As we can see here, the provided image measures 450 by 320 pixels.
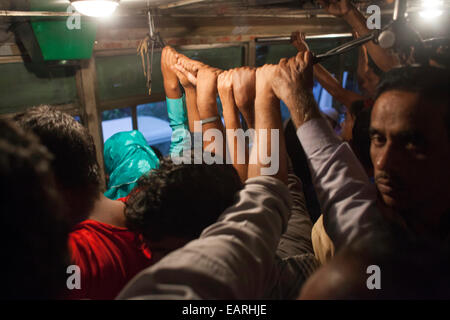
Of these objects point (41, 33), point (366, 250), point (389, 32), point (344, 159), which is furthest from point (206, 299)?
point (41, 33)

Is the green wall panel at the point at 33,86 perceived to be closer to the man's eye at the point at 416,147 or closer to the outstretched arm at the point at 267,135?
the outstretched arm at the point at 267,135

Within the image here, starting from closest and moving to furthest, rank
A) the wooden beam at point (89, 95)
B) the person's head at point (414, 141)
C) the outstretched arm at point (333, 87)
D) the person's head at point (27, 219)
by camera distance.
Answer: the person's head at point (27, 219)
the person's head at point (414, 141)
the outstretched arm at point (333, 87)
the wooden beam at point (89, 95)

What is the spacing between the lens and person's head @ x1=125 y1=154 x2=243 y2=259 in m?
0.93

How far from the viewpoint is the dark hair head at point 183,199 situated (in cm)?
93

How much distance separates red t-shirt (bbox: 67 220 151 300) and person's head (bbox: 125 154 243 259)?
0.14 m

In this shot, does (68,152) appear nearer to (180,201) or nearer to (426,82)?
(180,201)

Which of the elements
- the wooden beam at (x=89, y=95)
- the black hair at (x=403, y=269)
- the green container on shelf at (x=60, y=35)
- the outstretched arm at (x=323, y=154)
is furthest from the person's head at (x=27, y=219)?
the wooden beam at (x=89, y=95)

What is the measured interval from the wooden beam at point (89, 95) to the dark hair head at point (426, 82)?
8.44 feet

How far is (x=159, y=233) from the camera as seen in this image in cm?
97
